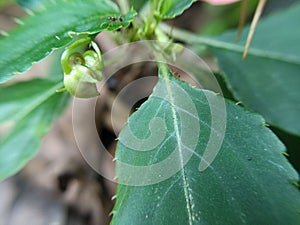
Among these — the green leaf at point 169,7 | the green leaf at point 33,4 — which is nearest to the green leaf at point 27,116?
the green leaf at point 33,4

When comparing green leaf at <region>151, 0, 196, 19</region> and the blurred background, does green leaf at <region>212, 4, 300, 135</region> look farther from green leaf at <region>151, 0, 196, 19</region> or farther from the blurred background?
green leaf at <region>151, 0, 196, 19</region>

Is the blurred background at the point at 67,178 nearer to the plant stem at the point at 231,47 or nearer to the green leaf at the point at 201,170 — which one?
the plant stem at the point at 231,47

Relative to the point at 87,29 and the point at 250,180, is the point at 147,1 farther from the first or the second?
the point at 250,180

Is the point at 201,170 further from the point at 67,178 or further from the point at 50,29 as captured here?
the point at 67,178

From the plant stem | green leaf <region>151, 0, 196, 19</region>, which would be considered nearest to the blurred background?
the plant stem

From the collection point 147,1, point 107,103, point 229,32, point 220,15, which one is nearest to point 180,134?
point 147,1
